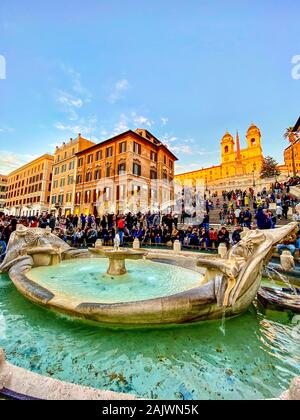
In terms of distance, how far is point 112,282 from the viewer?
4863 mm

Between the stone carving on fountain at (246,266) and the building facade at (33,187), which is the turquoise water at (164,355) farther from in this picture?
the building facade at (33,187)

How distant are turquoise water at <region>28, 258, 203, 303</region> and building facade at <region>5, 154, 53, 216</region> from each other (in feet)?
141

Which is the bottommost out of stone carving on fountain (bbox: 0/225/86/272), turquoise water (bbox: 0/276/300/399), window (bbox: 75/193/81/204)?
turquoise water (bbox: 0/276/300/399)

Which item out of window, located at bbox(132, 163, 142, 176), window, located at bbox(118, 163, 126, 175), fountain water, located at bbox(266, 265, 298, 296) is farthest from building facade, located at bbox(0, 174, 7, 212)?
fountain water, located at bbox(266, 265, 298, 296)

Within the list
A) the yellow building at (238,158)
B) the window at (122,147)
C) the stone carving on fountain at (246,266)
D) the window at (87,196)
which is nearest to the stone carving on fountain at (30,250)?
the stone carving on fountain at (246,266)

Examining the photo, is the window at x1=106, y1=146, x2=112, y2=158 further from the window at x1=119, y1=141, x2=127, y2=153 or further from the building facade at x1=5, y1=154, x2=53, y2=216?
the building facade at x1=5, y1=154, x2=53, y2=216

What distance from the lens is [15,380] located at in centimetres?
155

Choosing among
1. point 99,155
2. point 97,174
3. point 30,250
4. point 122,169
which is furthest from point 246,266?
point 99,155

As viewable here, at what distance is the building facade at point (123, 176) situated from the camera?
97.2 feet

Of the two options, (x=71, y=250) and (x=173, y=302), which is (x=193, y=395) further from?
(x=71, y=250)

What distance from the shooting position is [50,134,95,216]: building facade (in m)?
37.0

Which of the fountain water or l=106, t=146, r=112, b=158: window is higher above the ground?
l=106, t=146, r=112, b=158: window

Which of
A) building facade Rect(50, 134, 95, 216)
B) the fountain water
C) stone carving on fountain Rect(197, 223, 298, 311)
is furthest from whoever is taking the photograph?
building facade Rect(50, 134, 95, 216)
